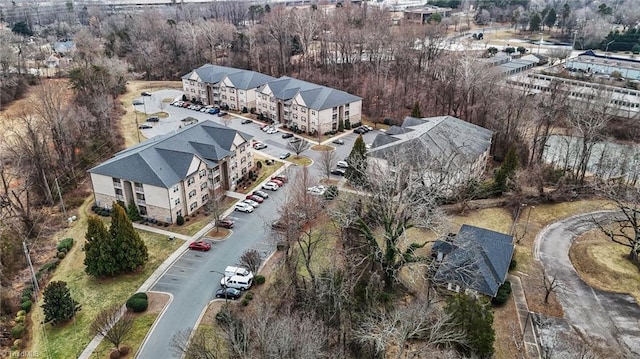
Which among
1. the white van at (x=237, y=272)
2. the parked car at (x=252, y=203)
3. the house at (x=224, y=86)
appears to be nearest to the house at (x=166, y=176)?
the parked car at (x=252, y=203)

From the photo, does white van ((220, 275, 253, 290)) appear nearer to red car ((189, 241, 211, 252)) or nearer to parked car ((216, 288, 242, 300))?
parked car ((216, 288, 242, 300))

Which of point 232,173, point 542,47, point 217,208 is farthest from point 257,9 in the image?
point 217,208

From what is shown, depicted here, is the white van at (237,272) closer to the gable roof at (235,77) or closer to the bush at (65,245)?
the bush at (65,245)

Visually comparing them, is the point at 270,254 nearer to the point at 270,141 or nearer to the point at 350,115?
the point at 270,141

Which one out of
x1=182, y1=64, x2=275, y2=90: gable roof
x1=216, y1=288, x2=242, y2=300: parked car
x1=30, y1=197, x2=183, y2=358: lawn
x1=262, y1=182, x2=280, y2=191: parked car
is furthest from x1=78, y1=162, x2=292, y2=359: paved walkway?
x1=182, y1=64, x2=275, y2=90: gable roof

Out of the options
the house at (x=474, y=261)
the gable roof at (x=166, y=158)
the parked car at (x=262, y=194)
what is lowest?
the parked car at (x=262, y=194)

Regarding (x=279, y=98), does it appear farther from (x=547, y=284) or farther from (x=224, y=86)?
(x=547, y=284)
